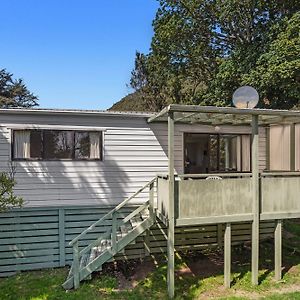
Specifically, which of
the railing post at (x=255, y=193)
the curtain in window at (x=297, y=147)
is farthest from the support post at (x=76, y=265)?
the curtain in window at (x=297, y=147)

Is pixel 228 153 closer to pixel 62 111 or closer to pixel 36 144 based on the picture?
pixel 62 111

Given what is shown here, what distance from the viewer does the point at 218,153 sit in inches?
407

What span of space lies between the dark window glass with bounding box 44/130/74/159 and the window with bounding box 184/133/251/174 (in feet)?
11.9

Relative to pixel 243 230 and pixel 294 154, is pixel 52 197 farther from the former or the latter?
pixel 294 154

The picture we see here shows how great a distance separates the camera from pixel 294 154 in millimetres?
10109

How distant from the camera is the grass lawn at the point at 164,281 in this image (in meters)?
7.11

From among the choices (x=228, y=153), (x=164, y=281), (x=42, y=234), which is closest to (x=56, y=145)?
(x=42, y=234)

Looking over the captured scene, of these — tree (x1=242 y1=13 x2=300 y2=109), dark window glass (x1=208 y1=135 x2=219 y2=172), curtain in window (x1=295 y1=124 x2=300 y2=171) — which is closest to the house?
dark window glass (x1=208 y1=135 x2=219 y2=172)

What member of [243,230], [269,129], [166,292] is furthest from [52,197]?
[269,129]

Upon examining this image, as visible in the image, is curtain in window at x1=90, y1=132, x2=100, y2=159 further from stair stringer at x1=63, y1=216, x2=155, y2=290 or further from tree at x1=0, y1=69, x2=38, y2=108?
tree at x1=0, y1=69, x2=38, y2=108

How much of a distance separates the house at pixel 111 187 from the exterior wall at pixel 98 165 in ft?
0.09

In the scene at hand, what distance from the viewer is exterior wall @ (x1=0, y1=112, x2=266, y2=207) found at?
27.8ft

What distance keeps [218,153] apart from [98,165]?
4009 mm

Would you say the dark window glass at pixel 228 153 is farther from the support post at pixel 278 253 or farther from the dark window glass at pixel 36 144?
the dark window glass at pixel 36 144
